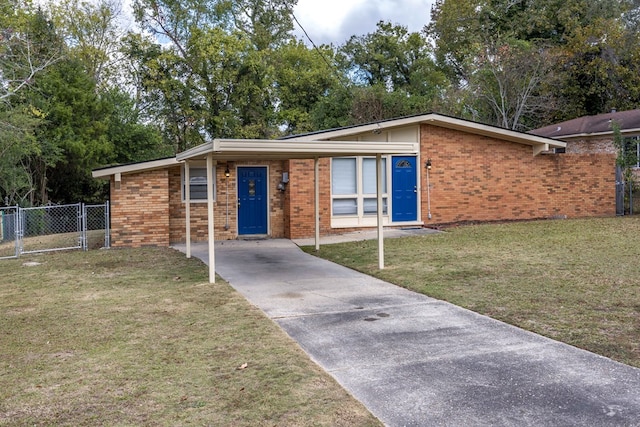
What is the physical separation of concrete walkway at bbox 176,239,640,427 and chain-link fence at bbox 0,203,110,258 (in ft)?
26.2

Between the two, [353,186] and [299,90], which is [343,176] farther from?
[299,90]

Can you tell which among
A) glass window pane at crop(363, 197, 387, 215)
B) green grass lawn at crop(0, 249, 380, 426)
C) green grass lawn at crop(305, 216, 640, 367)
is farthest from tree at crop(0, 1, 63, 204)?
green grass lawn at crop(305, 216, 640, 367)

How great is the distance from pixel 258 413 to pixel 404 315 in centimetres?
308

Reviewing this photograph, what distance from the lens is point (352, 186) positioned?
50.5 feet

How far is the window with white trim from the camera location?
1526cm

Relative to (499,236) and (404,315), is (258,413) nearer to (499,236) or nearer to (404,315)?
(404,315)

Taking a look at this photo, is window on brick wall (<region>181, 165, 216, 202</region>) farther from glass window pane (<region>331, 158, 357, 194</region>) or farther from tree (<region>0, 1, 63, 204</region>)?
tree (<region>0, 1, 63, 204</region>)

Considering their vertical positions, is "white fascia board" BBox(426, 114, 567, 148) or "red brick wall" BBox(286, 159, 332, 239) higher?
"white fascia board" BBox(426, 114, 567, 148)

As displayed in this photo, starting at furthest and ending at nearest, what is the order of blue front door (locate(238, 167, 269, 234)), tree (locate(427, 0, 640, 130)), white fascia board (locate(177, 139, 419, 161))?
1. tree (locate(427, 0, 640, 130))
2. blue front door (locate(238, 167, 269, 234))
3. white fascia board (locate(177, 139, 419, 161))

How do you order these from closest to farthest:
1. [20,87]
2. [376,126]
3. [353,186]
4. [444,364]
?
[444,364]
[376,126]
[353,186]
[20,87]

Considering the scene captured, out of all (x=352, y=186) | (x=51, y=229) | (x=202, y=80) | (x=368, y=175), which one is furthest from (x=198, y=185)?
(x=202, y=80)

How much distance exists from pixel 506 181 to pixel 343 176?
5.17 metres

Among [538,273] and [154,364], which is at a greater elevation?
[538,273]

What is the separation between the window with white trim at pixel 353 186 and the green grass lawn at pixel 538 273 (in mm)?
2190
